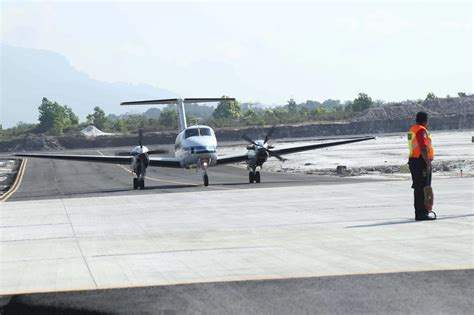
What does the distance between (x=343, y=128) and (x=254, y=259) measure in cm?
14990

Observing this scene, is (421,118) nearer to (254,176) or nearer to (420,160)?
(420,160)

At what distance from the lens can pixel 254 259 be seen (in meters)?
10.8

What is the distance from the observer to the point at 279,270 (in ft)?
32.0

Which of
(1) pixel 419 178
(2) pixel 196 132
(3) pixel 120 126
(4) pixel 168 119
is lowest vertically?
(3) pixel 120 126

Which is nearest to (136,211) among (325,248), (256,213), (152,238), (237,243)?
(256,213)

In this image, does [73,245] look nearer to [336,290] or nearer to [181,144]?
[336,290]

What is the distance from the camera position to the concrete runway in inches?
315

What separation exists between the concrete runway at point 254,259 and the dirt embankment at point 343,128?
415 feet

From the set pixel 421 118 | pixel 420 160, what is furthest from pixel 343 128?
pixel 420 160

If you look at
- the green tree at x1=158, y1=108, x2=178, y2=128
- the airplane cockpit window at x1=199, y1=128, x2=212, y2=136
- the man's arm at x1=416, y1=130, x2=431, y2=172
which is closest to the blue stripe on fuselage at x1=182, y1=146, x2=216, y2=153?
the airplane cockpit window at x1=199, y1=128, x2=212, y2=136

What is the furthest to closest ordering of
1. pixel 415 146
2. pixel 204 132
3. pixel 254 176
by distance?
pixel 204 132 → pixel 254 176 → pixel 415 146

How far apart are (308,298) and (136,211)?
12694 mm

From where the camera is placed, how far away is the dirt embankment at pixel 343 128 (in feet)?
478

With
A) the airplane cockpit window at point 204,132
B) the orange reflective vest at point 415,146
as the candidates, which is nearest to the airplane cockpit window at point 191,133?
the airplane cockpit window at point 204,132
